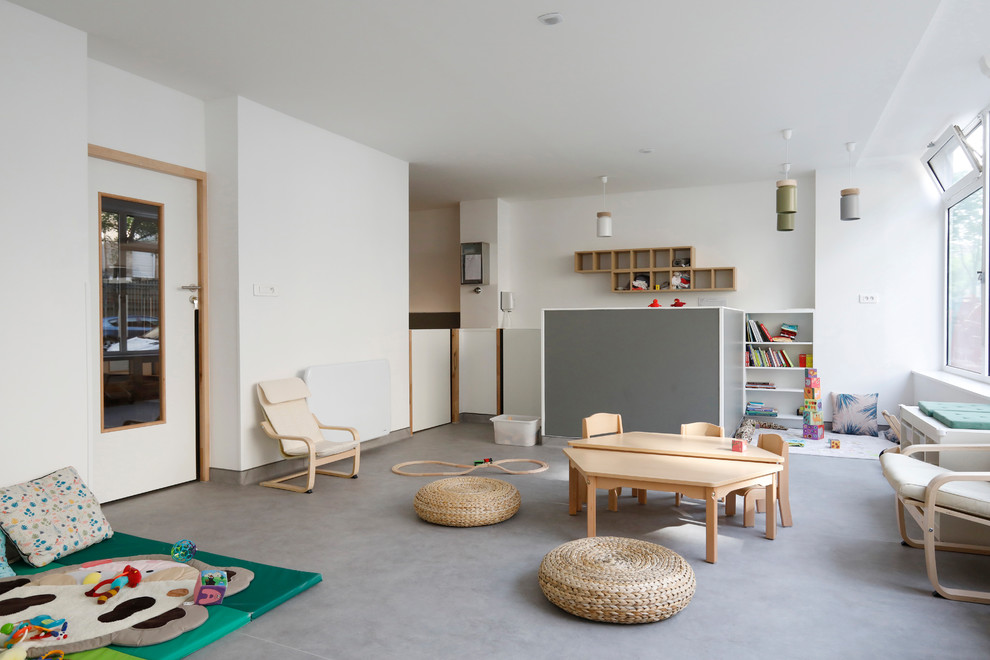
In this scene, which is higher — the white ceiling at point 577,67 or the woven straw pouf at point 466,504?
the white ceiling at point 577,67

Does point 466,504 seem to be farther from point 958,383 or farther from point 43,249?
point 958,383

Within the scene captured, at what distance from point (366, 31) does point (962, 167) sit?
5.60 metres

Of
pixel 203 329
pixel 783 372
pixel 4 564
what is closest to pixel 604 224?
pixel 783 372

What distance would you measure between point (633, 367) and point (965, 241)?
136 inches

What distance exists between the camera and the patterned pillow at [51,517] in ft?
9.85

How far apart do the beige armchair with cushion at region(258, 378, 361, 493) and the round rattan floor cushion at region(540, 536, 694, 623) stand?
2.41m

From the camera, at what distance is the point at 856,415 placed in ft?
22.4

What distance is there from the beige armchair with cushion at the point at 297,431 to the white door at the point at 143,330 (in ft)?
2.01

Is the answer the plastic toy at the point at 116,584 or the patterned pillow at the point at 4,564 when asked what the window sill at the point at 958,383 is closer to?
the plastic toy at the point at 116,584

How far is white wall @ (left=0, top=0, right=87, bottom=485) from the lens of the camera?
10.9 ft

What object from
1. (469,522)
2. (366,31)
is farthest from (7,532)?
(366,31)

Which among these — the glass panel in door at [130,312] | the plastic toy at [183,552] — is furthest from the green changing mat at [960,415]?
the glass panel in door at [130,312]

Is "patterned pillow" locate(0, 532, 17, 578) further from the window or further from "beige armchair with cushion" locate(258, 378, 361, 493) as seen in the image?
the window

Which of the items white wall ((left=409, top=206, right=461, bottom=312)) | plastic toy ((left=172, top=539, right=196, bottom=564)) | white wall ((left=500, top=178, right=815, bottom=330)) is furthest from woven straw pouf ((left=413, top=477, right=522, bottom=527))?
white wall ((left=409, top=206, right=461, bottom=312))
